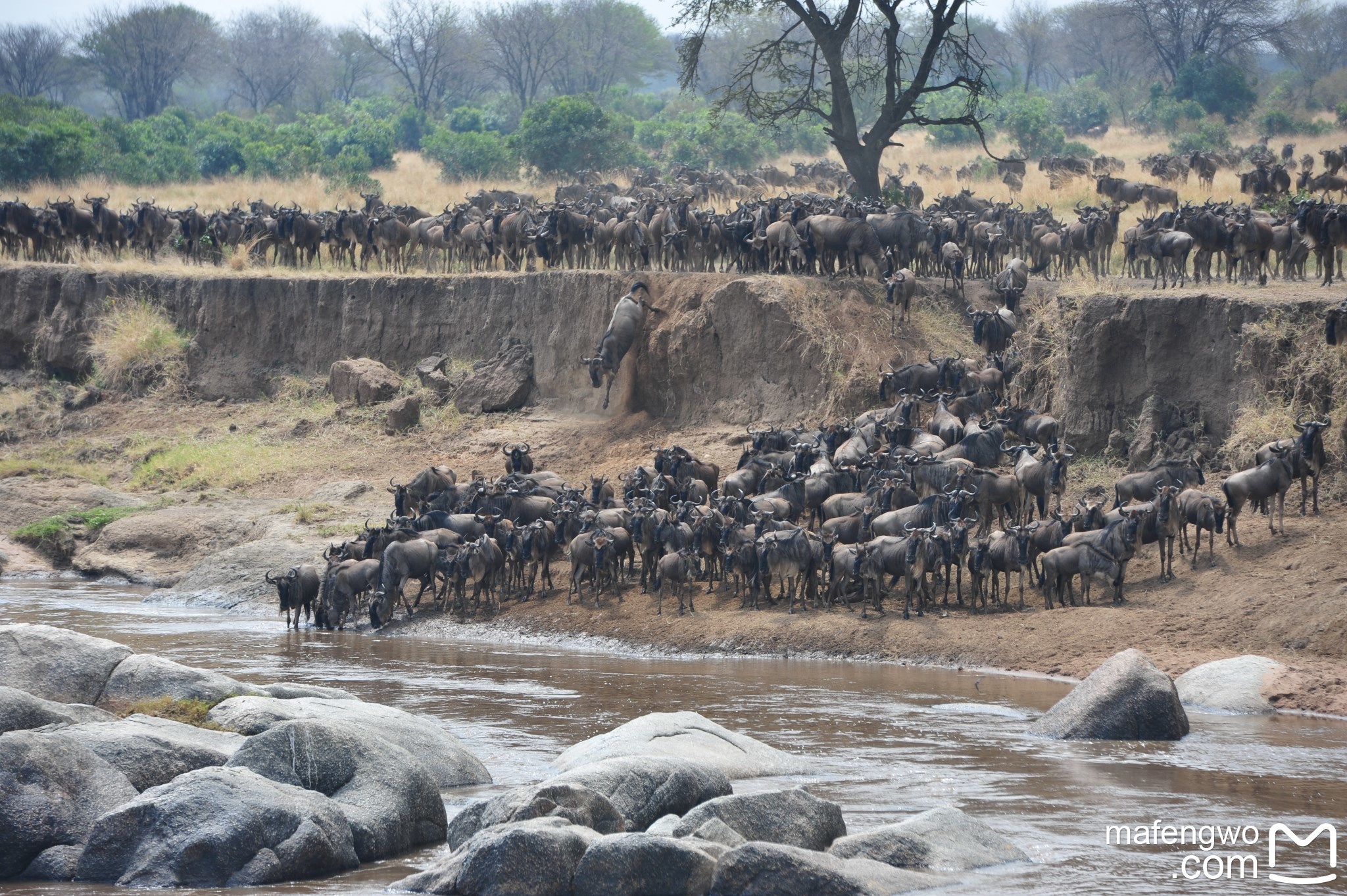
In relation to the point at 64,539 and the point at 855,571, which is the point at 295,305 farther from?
the point at 855,571

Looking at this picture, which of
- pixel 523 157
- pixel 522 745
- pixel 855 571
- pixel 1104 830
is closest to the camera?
pixel 1104 830

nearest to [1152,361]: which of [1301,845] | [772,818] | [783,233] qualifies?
[783,233]

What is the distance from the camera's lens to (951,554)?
17.6 m

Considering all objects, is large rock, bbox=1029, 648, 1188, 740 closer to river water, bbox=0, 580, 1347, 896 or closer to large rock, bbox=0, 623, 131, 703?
river water, bbox=0, 580, 1347, 896

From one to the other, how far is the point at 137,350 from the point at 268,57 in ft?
216

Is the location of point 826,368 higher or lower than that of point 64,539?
higher

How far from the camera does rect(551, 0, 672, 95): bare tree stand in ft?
258

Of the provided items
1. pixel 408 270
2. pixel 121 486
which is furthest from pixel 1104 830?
pixel 408 270

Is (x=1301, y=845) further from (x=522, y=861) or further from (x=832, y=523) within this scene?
(x=832, y=523)

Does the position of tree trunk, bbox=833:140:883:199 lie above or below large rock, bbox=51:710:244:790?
above

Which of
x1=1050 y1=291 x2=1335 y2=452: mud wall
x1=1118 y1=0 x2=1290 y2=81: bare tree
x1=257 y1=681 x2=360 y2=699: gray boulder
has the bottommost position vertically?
x1=257 y1=681 x2=360 y2=699: gray boulder

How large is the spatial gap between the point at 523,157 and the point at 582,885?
43.4 meters

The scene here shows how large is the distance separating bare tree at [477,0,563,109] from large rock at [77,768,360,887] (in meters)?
67.0

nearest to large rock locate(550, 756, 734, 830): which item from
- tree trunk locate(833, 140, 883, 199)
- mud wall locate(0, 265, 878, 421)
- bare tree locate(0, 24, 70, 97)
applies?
mud wall locate(0, 265, 878, 421)
